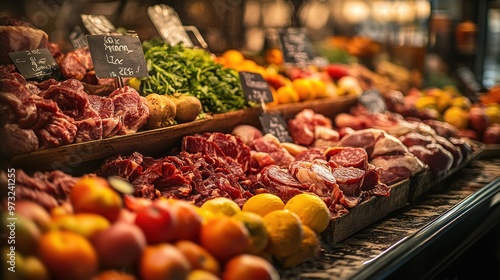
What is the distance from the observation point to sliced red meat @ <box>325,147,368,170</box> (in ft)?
10.3

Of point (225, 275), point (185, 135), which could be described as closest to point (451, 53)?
point (185, 135)

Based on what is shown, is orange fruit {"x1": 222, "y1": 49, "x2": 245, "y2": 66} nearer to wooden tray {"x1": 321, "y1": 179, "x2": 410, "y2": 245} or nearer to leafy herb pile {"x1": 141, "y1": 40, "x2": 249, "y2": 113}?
leafy herb pile {"x1": 141, "y1": 40, "x2": 249, "y2": 113}

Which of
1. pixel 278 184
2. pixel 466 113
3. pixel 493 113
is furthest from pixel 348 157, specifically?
pixel 493 113

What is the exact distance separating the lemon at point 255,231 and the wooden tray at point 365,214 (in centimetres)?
64

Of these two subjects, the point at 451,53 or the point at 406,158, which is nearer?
the point at 406,158

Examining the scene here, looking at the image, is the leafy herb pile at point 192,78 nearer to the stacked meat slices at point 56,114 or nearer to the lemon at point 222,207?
the stacked meat slices at point 56,114

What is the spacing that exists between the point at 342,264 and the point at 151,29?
621cm

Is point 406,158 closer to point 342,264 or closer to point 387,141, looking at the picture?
point 387,141

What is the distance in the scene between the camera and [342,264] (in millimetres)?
2365

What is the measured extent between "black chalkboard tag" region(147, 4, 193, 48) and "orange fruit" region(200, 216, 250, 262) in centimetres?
240

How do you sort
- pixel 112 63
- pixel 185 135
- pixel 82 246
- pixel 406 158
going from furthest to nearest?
pixel 406 158 → pixel 185 135 → pixel 112 63 → pixel 82 246

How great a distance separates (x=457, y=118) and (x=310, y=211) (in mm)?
3351

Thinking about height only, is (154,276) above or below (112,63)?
below

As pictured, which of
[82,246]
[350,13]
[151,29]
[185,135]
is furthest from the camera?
[350,13]
